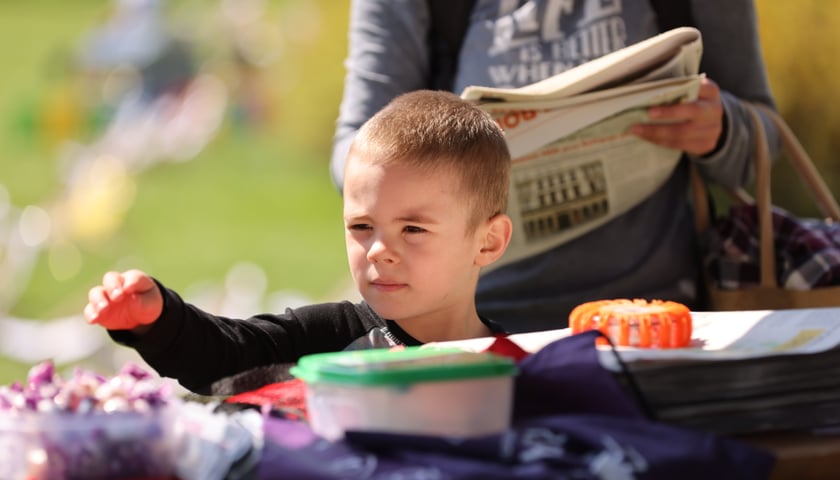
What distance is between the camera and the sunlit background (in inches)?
159

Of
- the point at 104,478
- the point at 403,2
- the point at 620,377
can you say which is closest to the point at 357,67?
the point at 403,2

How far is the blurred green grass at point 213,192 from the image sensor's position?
404 centimetres

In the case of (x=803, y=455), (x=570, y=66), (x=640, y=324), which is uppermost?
(x=570, y=66)

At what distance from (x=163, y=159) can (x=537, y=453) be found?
3363mm

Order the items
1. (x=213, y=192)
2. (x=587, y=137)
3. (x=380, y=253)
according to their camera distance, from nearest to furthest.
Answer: (x=380, y=253) < (x=587, y=137) < (x=213, y=192)

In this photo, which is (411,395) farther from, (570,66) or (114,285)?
(570,66)

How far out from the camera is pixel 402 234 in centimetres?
158

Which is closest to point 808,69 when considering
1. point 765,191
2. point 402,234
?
point 765,191

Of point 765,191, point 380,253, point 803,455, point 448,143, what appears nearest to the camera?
point 803,455

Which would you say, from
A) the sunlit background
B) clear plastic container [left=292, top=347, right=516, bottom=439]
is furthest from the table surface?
the sunlit background

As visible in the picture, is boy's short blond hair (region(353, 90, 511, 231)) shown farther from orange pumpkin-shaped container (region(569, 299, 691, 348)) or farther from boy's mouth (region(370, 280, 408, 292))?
orange pumpkin-shaped container (region(569, 299, 691, 348))

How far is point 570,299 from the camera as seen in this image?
2.04 meters

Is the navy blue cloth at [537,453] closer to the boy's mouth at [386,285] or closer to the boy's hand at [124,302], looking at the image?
the boy's hand at [124,302]

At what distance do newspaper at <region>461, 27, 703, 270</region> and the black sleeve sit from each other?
0.39m
